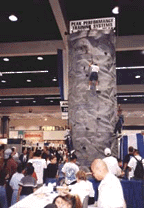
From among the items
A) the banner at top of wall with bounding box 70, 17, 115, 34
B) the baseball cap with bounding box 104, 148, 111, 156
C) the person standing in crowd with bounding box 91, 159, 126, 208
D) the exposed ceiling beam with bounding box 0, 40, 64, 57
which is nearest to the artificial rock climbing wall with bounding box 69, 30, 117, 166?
the banner at top of wall with bounding box 70, 17, 115, 34

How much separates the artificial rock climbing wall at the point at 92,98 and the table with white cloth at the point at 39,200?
2574 mm

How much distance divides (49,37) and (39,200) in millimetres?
7190

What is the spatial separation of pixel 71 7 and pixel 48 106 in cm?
1621

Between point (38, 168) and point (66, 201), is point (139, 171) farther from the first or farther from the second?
point (66, 201)

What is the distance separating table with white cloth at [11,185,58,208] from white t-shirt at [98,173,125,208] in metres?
1.27

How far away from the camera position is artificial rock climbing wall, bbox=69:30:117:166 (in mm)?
7645

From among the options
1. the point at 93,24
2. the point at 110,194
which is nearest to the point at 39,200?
the point at 110,194

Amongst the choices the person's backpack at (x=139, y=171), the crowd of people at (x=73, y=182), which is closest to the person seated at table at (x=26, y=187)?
the crowd of people at (x=73, y=182)

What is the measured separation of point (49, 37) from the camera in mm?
10383

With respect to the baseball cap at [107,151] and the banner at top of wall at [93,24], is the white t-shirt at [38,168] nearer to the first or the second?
the baseball cap at [107,151]

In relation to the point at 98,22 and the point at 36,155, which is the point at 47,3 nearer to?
the point at 98,22

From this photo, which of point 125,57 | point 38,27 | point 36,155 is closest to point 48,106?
point 125,57

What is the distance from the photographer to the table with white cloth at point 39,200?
4.07 meters

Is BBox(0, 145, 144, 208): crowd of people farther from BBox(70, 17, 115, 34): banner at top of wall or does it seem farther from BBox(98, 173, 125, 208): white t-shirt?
BBox(70, 17, 115, 34): banner at top of wall
